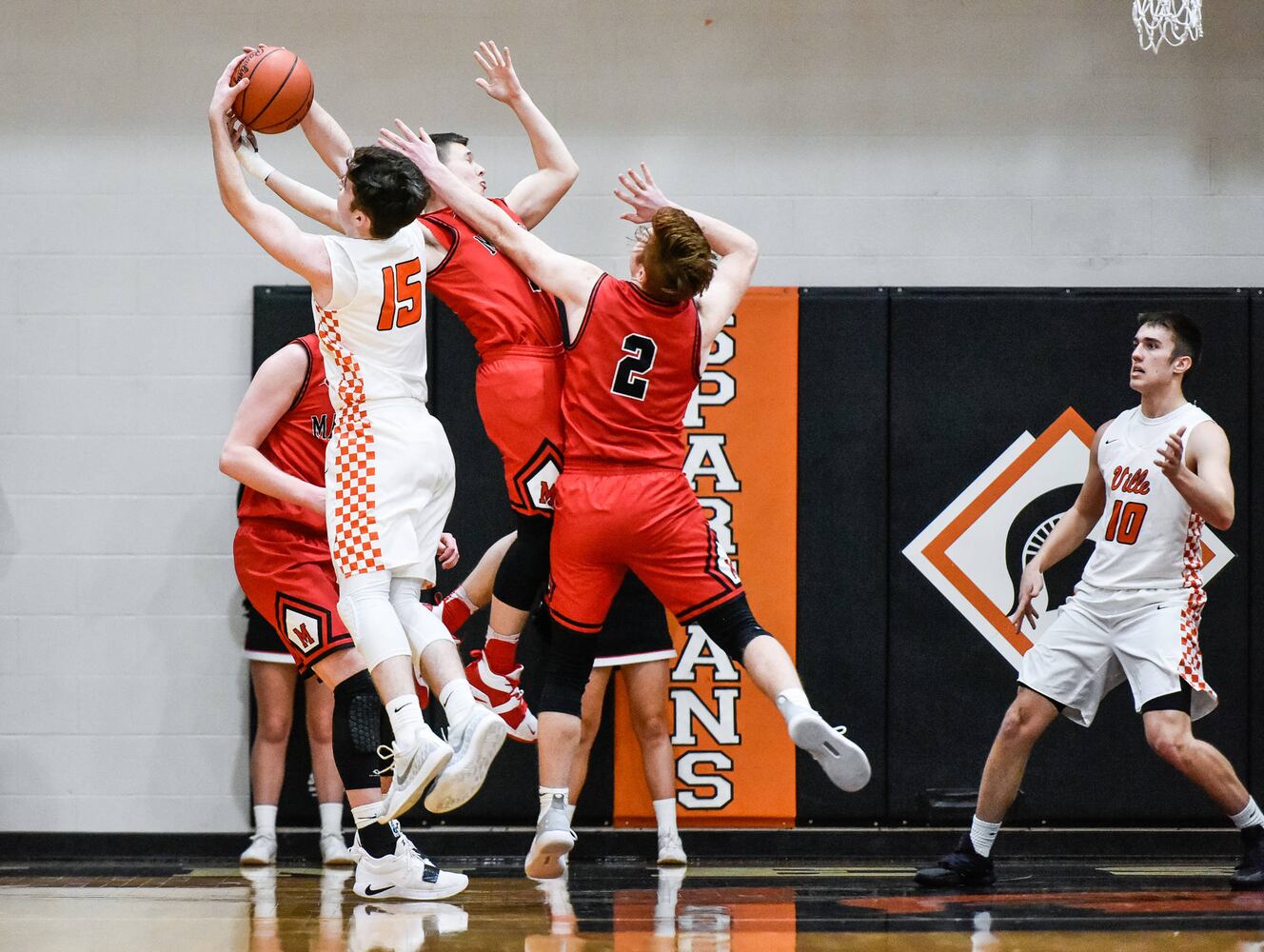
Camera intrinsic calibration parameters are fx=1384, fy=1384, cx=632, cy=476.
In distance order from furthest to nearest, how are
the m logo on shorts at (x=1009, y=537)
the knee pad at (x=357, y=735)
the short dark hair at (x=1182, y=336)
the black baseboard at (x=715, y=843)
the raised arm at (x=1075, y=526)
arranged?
1. the m logo on shorts at (x=1009, y=537)
2. the black baseboard at (x=715, y=843)
3. the raised arm at (x=1075, y=526)
4. the short dark hair at (x=1182, y=336)
5. the knee pad at (x=357, y=735)

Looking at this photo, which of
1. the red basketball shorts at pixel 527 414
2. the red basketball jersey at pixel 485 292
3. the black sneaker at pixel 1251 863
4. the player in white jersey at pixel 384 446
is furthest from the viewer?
the black sneaker at pixel 1251 863

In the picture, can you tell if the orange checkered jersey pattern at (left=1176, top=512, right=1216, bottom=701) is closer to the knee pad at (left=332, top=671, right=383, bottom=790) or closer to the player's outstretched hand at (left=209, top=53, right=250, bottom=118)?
the knee pad at (left=332, top=671, right=383, bottom=790)

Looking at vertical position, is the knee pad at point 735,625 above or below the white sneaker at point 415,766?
above

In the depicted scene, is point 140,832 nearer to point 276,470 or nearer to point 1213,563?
point 276,470

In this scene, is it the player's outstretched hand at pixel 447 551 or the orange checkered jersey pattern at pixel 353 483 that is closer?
the orange checkered jersey pattern at pixel 353 483

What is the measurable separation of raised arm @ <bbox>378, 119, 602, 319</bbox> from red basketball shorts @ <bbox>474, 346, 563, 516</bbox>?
29 centimetres

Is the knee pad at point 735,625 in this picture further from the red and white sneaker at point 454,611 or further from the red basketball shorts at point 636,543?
the red and white sneaker at point 454,611

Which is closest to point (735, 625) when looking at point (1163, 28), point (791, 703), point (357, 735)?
point (791, 703)

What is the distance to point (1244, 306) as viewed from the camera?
642cm

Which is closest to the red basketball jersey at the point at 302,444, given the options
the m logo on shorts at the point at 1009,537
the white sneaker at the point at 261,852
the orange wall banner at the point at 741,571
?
the white sneaker at the point at 261,852

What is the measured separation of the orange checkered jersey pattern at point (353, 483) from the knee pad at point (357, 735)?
0.54m

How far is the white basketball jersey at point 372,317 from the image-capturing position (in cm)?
418

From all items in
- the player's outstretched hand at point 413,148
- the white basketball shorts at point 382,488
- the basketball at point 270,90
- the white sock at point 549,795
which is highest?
the basketball at point 270,90

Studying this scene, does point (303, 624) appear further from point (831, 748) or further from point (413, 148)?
point (831, 748)
